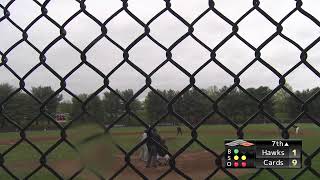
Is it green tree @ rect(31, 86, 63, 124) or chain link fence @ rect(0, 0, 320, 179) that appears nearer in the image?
chain link fence @ rect(0, 0, 320, 179)

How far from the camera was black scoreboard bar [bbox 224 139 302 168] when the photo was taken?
1913 millimetres

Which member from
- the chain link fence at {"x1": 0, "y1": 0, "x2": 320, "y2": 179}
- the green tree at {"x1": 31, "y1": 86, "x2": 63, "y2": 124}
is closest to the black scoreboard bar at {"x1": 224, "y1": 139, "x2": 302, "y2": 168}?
the chain link fence at {"x1": 0, "y1": 0, "x2": 320, "y2": 179}

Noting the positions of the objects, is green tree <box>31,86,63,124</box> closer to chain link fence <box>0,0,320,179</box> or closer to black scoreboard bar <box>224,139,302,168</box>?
chain link fence <box>0,0,320,179</box>

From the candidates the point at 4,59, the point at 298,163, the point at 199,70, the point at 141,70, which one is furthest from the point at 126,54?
the point at 298,163

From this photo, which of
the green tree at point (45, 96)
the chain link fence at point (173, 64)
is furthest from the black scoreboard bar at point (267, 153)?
the green tree at point (45, 96)

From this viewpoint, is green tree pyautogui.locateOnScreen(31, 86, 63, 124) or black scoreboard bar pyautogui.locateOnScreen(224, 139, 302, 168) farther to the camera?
green tree pyautogui.locateOnScreen(31, 86, 63, 124)

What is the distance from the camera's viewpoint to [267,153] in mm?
1929

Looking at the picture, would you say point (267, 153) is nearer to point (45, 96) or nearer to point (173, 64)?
point (173, 64)

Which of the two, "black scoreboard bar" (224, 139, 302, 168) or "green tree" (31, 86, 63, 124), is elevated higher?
"green tree" (31, 86, 63, 124)

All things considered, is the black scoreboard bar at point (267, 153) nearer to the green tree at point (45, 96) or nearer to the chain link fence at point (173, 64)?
the chain link fence at point (173, 64)

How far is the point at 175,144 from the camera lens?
8.02ft

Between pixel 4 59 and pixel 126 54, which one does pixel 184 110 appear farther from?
pixel 4 59

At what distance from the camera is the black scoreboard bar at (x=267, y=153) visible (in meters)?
1.91

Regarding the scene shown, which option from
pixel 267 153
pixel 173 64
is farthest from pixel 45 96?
pixel 267 153
